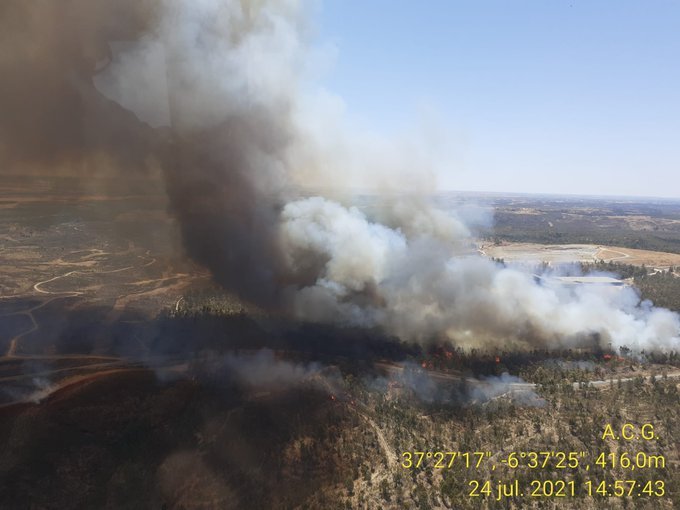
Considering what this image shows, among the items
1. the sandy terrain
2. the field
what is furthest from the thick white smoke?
the sandy terrain

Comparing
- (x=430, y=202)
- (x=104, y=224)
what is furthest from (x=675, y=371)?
(x=104, y=224)

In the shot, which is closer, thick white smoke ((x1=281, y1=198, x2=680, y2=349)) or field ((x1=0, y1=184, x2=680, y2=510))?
field ((x1=0, y1=184, x2=680, y2=510))

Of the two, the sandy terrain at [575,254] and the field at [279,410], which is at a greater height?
the sandy terrain at [575,254]

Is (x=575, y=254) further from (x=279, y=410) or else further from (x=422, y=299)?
(x=279, y=410)

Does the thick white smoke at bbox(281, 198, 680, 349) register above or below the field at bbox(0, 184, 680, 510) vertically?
above

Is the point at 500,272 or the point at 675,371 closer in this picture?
the point at 675,371

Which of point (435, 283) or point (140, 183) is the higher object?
point (140, 183)

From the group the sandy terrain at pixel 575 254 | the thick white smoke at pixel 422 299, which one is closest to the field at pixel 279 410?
the thick white smoke at pixel 422 299

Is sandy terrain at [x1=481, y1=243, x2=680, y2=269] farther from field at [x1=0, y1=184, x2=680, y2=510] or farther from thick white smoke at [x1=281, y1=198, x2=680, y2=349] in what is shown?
field at [x1=0, y1=184, x2=680, y2=510]

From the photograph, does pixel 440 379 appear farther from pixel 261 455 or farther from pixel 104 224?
pixel 104 224

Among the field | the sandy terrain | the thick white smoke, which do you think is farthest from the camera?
the sandy terrain

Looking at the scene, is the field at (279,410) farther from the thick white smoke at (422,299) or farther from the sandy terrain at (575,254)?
the sandy terrain at (575,254)
